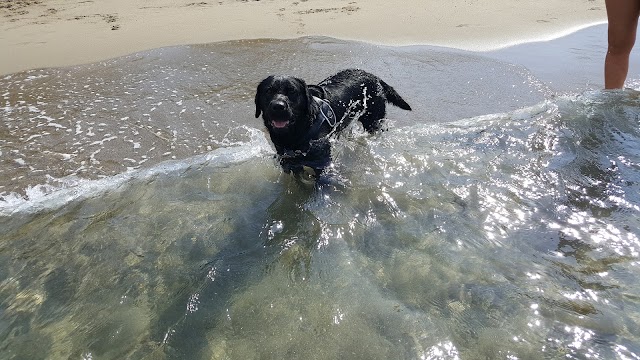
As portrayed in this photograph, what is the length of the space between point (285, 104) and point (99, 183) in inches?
71.4

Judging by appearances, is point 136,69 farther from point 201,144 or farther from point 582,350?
point 582,350

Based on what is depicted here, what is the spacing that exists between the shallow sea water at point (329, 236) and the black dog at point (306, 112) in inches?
9.7

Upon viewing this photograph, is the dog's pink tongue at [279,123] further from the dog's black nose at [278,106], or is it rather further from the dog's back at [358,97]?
the dog's back at [358,97]

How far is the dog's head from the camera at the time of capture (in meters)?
3.53

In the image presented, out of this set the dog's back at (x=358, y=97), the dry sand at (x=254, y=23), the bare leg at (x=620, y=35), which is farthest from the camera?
the dry sand at (x=254, y=23)

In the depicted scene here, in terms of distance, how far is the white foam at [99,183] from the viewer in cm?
368

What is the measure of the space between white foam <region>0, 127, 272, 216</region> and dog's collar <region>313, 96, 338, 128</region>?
74 centimetres

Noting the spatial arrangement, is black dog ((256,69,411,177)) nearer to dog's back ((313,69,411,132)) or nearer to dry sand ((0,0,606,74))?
dog's back ((313,69,411,132))

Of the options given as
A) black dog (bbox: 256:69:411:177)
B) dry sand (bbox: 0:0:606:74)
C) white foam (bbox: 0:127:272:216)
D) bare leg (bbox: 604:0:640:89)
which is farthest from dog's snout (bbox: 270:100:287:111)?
dry sand (bbox: 0:0:606:74)

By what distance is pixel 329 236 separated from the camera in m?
3.17

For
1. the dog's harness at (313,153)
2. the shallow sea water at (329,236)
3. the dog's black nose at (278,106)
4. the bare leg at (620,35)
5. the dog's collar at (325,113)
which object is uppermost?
the bare leg at (620,35)

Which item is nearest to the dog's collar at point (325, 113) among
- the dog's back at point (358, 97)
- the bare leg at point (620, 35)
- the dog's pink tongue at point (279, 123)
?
the dog's back at point (358, 97)

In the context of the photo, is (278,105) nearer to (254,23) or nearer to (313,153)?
(313,153)

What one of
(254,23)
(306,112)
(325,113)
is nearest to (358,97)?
(325,113)
